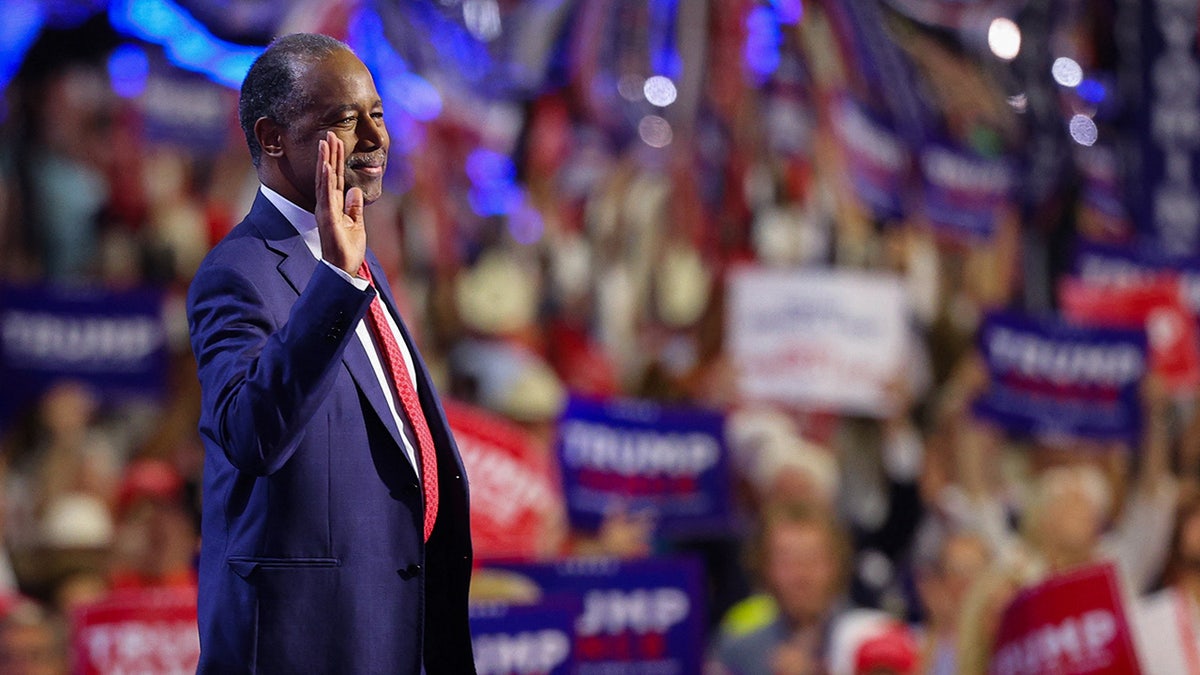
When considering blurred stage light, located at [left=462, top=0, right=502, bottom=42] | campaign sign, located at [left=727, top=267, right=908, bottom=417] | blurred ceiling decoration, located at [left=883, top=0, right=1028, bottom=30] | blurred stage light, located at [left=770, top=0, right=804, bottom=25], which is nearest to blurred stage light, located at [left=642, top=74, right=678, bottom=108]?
blurred stage light, located at [left=770, top=0, right=804, bottom=25]

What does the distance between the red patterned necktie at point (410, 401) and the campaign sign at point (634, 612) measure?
268 centimetres

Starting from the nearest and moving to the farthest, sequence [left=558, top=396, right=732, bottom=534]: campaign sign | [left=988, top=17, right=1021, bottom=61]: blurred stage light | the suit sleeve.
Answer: the suit sleeve < [left=558, top=396, right=732, bottom=534]: campaign sign < [left=988, top=17, right=1021, bottom=61]: blurred stage light

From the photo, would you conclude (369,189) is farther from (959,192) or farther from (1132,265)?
(1132,265)

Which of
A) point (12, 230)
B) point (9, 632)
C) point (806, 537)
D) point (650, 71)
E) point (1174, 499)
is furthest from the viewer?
point (650, 71)

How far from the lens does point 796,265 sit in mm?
6656

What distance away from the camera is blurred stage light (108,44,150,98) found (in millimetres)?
5309

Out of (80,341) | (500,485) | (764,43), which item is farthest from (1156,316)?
(80,341)

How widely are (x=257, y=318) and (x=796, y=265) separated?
5.31m

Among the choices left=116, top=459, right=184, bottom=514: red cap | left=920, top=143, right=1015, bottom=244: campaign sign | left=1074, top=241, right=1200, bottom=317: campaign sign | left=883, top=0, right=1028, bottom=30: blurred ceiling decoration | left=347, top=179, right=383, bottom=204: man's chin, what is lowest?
left=116, top=459, right=184, bottom=514: red cap

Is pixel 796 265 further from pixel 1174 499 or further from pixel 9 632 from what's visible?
pixel 9 632

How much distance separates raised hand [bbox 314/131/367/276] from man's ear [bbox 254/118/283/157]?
0.08 metres

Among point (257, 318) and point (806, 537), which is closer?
point (257, 318)

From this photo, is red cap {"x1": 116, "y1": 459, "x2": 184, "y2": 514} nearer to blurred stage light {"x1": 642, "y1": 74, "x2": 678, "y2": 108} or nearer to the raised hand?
the raised hand

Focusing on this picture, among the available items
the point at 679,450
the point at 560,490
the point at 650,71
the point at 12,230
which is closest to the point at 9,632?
the point at 12,230
